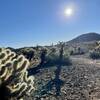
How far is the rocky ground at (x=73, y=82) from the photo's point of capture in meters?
15.0

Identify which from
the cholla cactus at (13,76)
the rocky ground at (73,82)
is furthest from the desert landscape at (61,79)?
the cholla cactus at (13,76)

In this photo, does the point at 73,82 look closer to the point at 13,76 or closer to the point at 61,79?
the point at 61,79

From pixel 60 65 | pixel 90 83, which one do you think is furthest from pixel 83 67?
pixel 90 83

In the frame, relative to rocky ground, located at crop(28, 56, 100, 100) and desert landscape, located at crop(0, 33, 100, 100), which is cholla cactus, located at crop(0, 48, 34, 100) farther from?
rocky ground, located at crop(28, 56, 100, 100)

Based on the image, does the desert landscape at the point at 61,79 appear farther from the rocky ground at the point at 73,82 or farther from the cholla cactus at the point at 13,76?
the cholla cactus at the point at 13,76

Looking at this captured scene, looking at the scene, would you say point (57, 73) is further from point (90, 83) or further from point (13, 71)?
point (13, 71)

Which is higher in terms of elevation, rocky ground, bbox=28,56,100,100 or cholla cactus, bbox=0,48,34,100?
cholla cactus, bbox=0,48,34,100

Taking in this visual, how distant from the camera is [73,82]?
17.9 metres

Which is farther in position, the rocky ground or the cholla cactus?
the rocky ground

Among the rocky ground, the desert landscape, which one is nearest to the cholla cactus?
the desert landscape

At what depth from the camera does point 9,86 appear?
787 centimetres

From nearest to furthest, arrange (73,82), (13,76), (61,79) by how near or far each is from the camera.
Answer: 1. (13,76)
2. (73,82)
3. (61,79)

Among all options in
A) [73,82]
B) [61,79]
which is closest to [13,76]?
[73,82]

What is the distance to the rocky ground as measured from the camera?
15.0m
